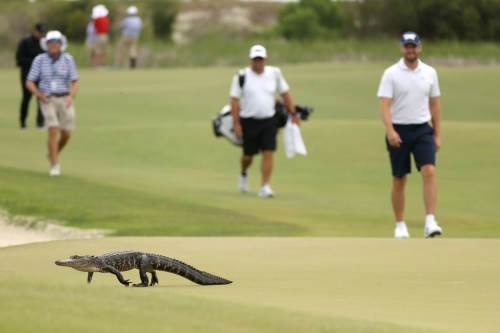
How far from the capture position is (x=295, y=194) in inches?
687

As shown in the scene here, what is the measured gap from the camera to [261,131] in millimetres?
16266

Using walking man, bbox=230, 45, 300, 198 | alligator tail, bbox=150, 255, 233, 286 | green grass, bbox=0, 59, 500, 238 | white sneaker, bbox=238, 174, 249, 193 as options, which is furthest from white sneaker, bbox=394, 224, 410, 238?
alligator tail, bbox=150, 255, 233, 286

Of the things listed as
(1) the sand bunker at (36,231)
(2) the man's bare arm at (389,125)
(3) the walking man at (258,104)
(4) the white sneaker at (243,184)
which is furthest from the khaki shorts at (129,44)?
(2) the man's bare arm at (389,125)

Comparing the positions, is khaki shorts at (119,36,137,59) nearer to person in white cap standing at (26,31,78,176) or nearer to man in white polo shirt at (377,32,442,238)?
person in white cap standing at (26,31,78,176)

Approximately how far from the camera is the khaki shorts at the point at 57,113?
1597 centimetres

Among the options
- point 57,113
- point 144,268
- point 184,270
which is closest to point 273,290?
point 184,270

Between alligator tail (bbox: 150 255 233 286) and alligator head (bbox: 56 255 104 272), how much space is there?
0.33 meters

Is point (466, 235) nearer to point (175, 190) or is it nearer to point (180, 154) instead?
point (175, 190)

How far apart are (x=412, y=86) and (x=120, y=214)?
13.3 ft

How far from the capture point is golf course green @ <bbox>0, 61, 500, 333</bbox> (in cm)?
489

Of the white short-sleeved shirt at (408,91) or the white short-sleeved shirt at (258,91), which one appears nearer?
the white short-sleeved shirt at (408,91)

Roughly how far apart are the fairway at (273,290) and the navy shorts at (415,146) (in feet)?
6.89

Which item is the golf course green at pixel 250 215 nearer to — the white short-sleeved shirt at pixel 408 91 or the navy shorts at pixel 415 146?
the navy shorts at pixel 415 146

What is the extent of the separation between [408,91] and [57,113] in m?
6.34
